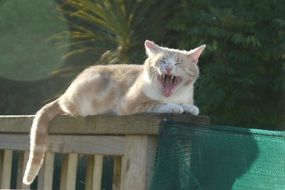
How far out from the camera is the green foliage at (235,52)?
715 centimetres

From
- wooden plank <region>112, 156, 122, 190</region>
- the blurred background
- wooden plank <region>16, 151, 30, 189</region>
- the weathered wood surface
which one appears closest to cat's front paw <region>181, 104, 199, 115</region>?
the weathered wood surface

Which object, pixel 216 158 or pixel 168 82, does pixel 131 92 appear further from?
pixel 216 158

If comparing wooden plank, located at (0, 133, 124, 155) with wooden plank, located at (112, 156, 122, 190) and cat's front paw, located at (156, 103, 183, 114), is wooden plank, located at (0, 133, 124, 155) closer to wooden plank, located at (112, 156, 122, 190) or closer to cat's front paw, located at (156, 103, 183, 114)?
wooden plank, located at (112, 156, 122, 190)

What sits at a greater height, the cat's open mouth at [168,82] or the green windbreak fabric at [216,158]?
the cat's open mouth at [168,82]

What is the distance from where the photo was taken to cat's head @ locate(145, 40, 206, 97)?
2.71m

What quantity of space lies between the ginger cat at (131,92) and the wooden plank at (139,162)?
0.21 meters

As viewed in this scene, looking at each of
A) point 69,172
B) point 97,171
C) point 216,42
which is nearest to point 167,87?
point 97,171

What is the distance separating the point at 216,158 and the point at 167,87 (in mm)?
512

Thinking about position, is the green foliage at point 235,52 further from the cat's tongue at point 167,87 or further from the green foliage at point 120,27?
the cat's tongue at point 167,87

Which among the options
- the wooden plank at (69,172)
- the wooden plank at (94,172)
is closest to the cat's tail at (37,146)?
the wooden plank at (69,172)

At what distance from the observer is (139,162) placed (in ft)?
7.73

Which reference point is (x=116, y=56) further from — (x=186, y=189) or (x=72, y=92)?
(x=186, y=189)

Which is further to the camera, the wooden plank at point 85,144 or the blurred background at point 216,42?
the blurred background at point 216,42

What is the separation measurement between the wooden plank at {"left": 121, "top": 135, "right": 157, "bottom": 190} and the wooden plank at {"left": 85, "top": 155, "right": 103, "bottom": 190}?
1.08 ft
